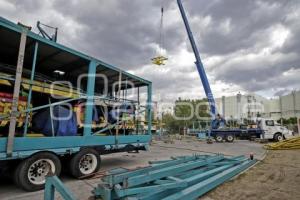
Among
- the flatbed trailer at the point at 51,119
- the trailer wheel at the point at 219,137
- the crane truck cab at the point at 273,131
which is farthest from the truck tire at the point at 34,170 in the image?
the crane truck cab at the point at 273,131

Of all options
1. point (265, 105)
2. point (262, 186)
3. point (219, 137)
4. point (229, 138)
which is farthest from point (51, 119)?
point (265, 105)

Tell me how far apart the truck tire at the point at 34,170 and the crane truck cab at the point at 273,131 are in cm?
2030

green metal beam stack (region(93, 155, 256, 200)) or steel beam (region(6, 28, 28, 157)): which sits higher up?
steel beam (region(6, 28, 28, 157))

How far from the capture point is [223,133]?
21547mm

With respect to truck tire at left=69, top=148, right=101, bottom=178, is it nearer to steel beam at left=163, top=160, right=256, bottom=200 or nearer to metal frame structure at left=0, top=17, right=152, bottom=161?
metal frame structure at left=0, top=17, right=152, bottom=161

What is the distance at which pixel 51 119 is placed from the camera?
5.64 meters

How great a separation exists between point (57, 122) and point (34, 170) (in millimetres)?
1278

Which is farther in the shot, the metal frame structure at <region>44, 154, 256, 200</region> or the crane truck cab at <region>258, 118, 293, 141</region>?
the crane truck cab at <region>258, 118, 293, 141</region>

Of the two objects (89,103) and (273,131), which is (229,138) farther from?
(89,103)

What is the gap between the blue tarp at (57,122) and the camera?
571 cm

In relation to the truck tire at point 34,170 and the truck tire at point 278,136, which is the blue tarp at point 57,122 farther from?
the truck tire at point 278,136

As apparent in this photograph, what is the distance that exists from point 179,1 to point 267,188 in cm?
1974

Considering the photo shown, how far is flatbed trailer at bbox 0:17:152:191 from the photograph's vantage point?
470 centimetres

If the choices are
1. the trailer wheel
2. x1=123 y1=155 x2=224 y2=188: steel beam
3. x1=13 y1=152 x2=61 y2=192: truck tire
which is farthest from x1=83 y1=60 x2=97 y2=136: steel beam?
the trailer wheel
